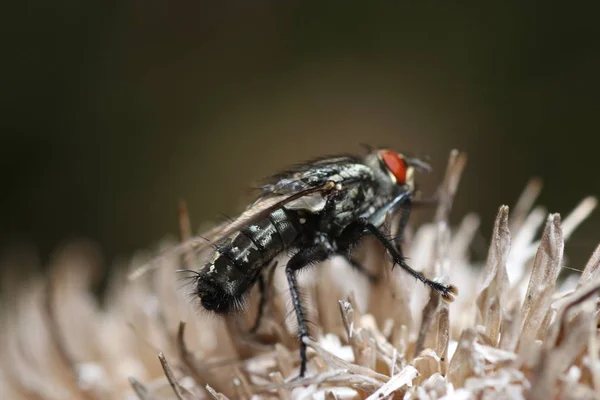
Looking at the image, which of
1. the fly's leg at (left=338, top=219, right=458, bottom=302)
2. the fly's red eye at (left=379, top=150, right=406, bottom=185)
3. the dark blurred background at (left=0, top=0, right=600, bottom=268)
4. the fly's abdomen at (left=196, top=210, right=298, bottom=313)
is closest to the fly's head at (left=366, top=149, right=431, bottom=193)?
the fly's red eye at (left=379, top=150, right=406, bottom=185)

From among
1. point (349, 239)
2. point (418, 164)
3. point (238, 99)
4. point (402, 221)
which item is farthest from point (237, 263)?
point (238, 99)

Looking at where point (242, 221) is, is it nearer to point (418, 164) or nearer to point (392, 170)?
point (392, 170)

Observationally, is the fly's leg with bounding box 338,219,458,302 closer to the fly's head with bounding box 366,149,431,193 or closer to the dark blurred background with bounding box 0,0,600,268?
the fly's head with bounding box 366,149,431,193

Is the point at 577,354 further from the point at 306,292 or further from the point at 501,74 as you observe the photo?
the point at 501,74

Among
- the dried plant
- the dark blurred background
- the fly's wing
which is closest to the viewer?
the dried plant

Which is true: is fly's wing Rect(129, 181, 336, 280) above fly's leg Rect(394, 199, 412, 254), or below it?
above

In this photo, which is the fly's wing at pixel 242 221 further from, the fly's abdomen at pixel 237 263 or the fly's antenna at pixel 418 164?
the fly's antenna at pixel 418 164

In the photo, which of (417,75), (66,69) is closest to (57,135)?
(66,69)

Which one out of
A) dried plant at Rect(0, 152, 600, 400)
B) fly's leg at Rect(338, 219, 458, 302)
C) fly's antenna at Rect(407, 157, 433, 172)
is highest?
fly's antenna at Rect(407, 157, 433, 172)

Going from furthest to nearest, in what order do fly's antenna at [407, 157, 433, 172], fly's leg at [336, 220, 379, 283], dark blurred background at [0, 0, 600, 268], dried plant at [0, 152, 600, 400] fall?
dark blurred background at [0, 0, 600, 268] → fly's antenna at [407, 157, 433, 172] → fly's leg at [336, 220, 379, 283] → dried plant at [0, 152, 600, 400]

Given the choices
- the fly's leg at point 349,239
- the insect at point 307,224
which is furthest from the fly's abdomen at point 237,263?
the fly's leg at point 349,239
